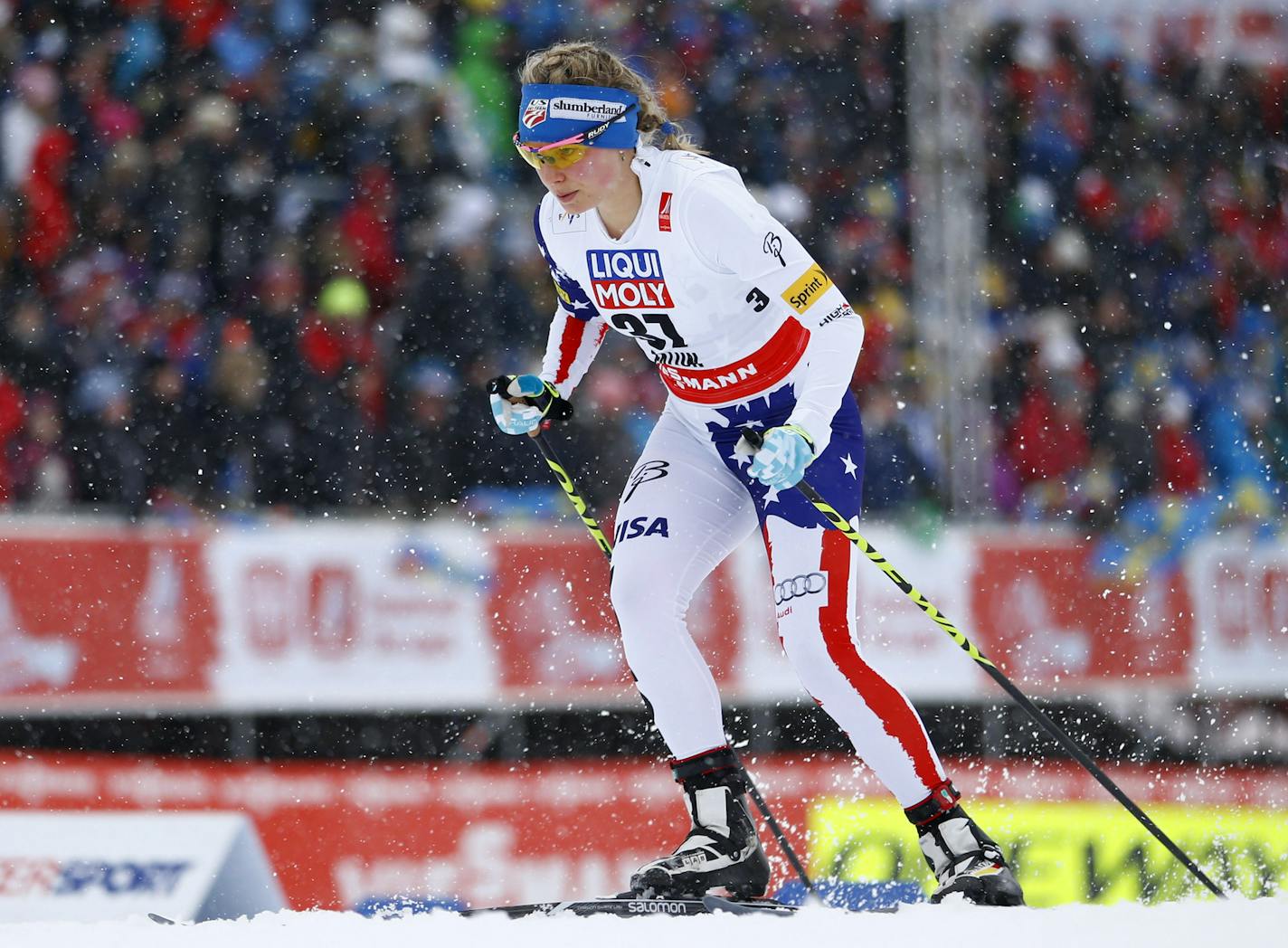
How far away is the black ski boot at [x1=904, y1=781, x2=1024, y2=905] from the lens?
4.18 meters

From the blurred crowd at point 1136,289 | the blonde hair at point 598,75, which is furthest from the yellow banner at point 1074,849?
the blonde hair at point 598,75

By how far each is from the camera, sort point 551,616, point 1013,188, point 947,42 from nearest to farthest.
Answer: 1. point 551,616
2. point 947,42
3. point 1013,188

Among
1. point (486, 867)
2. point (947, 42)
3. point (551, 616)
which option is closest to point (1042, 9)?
point (947, 42)

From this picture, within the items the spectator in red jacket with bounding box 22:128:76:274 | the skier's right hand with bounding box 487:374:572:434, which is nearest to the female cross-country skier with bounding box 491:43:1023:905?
the skier's right hand with bounding box 487:374:572:434

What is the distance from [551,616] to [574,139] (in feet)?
12.8

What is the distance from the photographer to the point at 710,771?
4.43 meters

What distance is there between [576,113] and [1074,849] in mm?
5169

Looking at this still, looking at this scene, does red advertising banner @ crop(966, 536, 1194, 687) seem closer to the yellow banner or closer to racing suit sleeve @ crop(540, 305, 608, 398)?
the yellow banner

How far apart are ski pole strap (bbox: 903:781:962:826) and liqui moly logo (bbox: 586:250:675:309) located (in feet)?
4.67

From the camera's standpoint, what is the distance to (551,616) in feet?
25.9

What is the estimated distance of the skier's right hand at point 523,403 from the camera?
4758 mm

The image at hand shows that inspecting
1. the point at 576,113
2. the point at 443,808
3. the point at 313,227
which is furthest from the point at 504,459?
the point at 576,113

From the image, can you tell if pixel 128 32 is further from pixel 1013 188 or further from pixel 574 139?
pixel 574 139

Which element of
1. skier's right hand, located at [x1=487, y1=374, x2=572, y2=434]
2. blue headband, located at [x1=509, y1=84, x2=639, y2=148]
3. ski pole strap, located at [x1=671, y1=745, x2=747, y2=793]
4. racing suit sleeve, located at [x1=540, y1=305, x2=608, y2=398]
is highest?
blue headband, located at [x1=509, y1=84, x2=639, y2=148]
